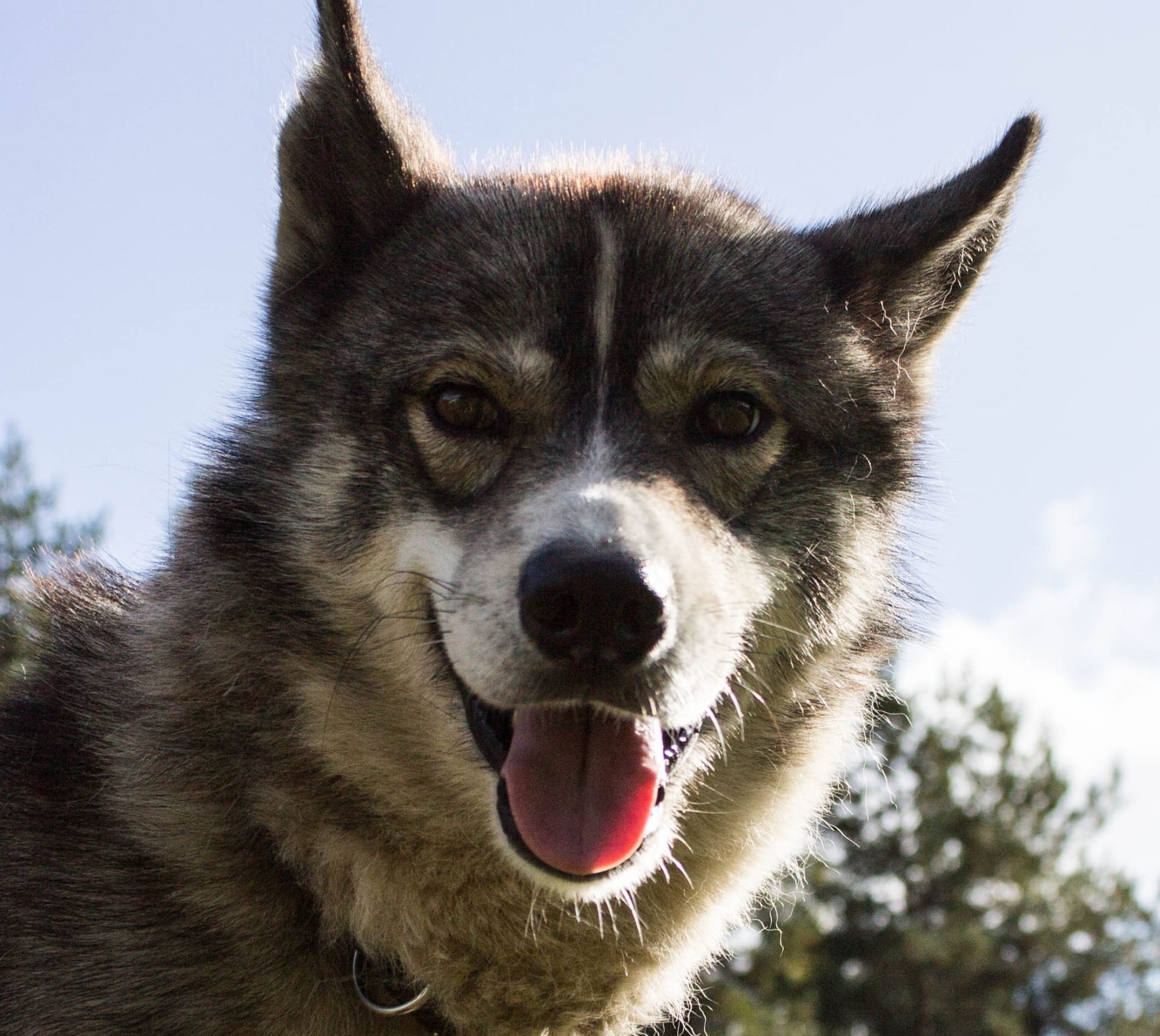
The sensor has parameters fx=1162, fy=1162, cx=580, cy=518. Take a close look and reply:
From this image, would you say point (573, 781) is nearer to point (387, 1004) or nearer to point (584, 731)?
point (584, 731)

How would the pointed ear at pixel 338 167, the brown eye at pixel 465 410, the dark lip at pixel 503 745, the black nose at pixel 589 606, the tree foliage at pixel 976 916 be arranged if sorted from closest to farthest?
the black nose at pixel 589 606, the dark lip at pixel 503 745, the brown eye at pixel 465 410, the pointed ear at pixel 338 167, the tree foliage at pixel 976 916

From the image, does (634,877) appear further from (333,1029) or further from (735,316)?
(735,316)

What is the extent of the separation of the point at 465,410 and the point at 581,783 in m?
1.10

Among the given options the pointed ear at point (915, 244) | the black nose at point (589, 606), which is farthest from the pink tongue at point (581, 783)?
the pointed ear at point (915, 244)

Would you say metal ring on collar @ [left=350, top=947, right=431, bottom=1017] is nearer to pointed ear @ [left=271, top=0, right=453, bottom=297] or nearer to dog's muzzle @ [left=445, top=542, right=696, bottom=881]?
dog's muzzle @ [left=445, top=542, right=696, bottom=881]

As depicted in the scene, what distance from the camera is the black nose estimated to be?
104 inches

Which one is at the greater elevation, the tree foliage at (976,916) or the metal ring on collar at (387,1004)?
the metal ring on collar at (387,1004)

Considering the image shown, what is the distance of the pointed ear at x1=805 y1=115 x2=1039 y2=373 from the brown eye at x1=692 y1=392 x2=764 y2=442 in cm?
77

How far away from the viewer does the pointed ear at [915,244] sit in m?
4.00

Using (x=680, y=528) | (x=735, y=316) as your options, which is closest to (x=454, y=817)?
(x=680, y=528)

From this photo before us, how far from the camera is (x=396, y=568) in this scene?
10.4ft

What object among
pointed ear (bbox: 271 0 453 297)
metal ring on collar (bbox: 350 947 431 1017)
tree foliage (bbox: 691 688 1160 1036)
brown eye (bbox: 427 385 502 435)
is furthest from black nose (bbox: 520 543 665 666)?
tree foliage (bbox: 691 688 1160 1036)

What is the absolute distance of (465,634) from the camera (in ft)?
9.43

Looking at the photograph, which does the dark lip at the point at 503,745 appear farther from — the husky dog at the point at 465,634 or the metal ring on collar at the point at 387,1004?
the metal ring on collar at the point at 387,1004
